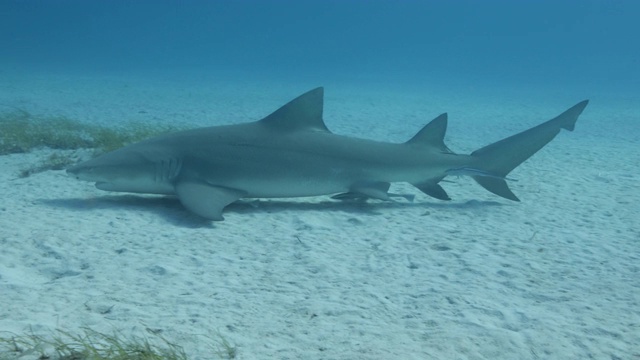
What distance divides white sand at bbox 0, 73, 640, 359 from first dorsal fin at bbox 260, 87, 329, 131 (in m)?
0.95

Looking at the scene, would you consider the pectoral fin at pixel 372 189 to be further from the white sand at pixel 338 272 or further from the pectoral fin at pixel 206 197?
the pectoral fin at pixel 206 197

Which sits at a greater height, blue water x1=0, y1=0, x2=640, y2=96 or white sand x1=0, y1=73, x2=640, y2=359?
blue water x1=0, y1=0, x2=640, y2=96

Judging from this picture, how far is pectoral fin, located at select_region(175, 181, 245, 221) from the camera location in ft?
16.7

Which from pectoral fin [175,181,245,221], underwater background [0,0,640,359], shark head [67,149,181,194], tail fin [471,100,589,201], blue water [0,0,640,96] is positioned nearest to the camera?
underwater background [0,0,640,359]

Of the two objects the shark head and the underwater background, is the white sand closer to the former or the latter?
the underwater background

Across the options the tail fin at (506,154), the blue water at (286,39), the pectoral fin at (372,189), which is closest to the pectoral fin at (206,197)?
the pectoral fin at (372,189)

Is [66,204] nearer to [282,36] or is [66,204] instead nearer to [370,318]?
[370,318]

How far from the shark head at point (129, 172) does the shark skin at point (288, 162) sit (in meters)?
0.01

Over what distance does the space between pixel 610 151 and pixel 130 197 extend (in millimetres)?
10516

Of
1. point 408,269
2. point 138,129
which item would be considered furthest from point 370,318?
point 138,129

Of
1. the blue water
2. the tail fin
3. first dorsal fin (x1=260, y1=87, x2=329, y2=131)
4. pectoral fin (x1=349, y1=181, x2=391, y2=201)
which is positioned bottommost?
pectoral fin (x1=349, y1=181, x2=391, y2=201)

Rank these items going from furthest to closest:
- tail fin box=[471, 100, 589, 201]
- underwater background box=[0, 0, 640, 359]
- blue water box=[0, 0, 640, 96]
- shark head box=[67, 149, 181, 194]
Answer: blue water box=[0, 0, 640, 96] → tail fin box=[471, 100, 589, 201] → shark head box=[67, 149, 181, 194] → underwater background box=[0, 0, 640, 359]

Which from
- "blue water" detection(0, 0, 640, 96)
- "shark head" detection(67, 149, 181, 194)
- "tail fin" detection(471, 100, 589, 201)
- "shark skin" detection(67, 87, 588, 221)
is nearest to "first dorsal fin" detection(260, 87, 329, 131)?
"shark skin" detection(67, 87, 588, 221)

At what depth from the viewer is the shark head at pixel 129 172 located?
215 inches
